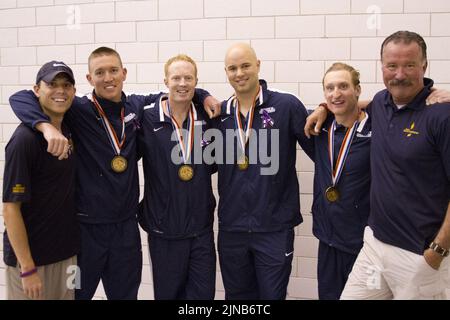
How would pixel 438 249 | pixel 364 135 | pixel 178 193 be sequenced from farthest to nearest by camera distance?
pixel 178 193
pixel 364 135
pixel 438 249

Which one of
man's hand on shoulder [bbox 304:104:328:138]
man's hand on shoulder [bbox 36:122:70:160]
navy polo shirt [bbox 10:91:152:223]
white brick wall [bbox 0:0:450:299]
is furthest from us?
white brick wall [bbox 0:0:450:299]

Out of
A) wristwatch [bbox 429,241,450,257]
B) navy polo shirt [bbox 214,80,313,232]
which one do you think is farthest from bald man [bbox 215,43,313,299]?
wristwatch [bbox 429,241,450,257]

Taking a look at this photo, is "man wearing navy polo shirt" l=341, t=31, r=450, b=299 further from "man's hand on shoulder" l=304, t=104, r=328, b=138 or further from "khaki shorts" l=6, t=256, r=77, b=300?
"khaki shorts" l=6, t=256, r=77, b=300

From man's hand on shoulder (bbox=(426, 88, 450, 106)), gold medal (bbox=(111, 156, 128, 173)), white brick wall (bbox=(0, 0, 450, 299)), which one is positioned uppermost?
white brick wall (bbox=(0, 0, 450, 299))

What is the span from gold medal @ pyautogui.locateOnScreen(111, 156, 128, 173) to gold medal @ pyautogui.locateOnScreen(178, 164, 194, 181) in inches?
13.6

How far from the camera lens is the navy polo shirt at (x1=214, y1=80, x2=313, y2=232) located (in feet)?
8.89

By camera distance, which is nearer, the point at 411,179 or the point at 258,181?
the point at 411,179

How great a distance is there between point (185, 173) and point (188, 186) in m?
0.08

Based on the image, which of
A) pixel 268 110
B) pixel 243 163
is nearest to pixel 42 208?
pixel 243 163

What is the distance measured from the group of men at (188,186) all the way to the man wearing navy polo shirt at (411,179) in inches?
1.1

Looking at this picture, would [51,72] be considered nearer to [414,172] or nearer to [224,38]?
[224,38]

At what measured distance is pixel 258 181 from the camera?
2.71 meters

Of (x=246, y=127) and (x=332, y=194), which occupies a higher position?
(x=246, y=127)

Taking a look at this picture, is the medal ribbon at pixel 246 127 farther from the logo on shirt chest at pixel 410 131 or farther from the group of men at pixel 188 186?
the logo on shirt chest at pixel 410 131
